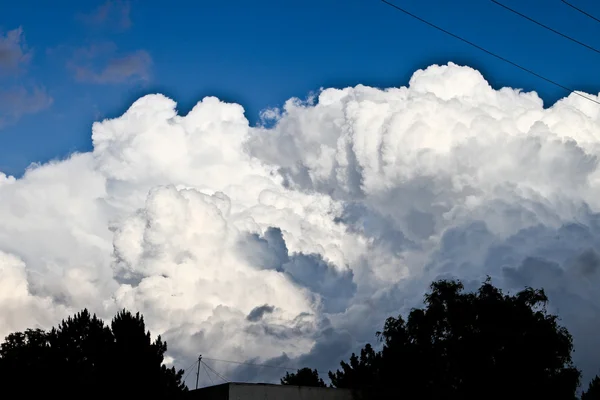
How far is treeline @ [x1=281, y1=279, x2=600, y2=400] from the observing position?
59.8m

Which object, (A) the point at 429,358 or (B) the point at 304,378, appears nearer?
(A) the point at 429,358

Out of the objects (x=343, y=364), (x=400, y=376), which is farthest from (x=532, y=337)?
(x=343, y=364)

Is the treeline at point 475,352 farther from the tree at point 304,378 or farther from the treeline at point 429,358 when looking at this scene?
the tree at point 304,378

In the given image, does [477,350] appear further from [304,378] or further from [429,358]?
[304,378]

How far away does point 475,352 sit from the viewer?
202 feet

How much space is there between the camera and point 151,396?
59688mm

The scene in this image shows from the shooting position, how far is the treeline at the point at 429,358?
59938 millimetres

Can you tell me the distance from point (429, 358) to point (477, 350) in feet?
15.9

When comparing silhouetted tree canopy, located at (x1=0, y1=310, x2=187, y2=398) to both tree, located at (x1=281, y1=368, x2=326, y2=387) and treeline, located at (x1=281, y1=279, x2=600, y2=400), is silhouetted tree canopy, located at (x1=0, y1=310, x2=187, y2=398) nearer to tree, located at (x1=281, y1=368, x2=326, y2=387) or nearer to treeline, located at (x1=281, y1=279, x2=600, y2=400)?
treeline, located at (x1=281, y1=279, x2=600, y2=400)

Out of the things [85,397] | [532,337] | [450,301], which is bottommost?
[85,397]

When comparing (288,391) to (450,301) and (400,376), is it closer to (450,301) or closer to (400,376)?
(400,376)

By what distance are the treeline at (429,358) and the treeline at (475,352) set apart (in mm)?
93

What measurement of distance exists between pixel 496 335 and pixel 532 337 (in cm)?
336

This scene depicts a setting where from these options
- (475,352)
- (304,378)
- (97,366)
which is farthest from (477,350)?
(304,378)
